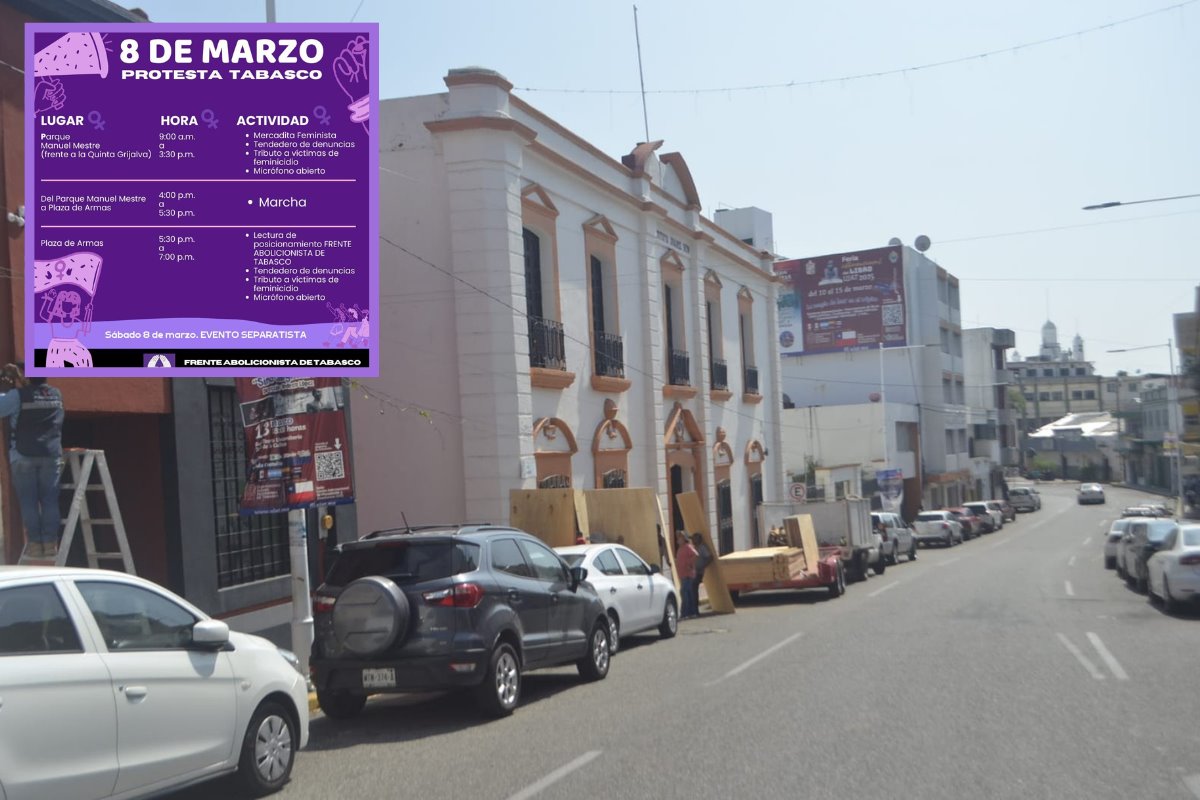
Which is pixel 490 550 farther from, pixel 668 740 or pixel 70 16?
pixel 70 16

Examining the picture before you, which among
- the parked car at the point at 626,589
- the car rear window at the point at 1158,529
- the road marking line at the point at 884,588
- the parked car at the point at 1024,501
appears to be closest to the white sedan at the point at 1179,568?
the car rear window at the point at 1158,529

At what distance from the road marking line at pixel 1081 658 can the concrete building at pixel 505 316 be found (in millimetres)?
9004

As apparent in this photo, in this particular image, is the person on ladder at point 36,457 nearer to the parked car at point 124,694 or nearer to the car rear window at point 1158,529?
the parked car at point 124,694

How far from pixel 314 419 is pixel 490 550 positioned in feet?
8.18

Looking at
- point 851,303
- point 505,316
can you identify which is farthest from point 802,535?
point 851,303

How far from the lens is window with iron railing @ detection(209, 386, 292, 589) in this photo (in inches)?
555

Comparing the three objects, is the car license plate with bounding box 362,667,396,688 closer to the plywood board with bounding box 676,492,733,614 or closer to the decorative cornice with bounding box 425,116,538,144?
the plywood board with bounding box 676,492,733,614

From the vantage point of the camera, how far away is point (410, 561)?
1062 centimetres

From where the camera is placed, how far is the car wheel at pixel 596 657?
42.0ft

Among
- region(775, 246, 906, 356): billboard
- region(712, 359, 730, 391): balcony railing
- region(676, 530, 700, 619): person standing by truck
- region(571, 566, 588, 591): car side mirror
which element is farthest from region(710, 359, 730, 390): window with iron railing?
region(775, 246, 906, 356): billboard

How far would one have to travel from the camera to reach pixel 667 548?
68.3 ft

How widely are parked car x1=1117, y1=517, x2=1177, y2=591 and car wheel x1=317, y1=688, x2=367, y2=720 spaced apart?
16.1m

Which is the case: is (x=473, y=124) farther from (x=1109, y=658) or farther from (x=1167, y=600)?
(x=1167, y=600)

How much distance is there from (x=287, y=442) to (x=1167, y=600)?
14151 millimetres
